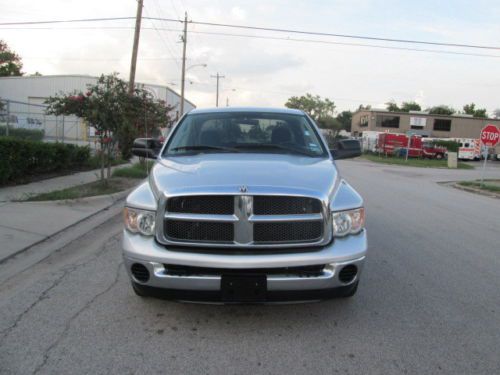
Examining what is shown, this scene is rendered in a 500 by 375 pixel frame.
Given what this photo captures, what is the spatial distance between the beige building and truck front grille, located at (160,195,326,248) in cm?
6286

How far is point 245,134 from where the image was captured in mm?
4703

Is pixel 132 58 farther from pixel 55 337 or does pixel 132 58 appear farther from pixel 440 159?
pixel 440 159

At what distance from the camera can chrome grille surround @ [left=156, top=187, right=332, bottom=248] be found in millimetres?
3145

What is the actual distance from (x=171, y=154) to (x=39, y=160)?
7776 mm

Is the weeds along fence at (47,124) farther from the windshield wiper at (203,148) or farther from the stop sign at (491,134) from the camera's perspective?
the stop sign at (491,134)

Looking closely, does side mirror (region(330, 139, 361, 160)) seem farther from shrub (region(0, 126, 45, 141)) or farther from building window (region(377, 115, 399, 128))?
building window (region(377, 115, 399, 128))

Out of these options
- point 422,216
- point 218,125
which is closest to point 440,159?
point 422,216

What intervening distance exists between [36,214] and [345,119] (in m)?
104

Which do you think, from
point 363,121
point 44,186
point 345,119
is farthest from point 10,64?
point 345,119

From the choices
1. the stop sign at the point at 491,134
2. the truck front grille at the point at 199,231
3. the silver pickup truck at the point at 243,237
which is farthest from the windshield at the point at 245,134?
the stop sign at the point at 491,134

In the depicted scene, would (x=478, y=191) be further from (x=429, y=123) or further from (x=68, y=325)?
(x=429, y=123)

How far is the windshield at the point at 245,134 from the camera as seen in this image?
448 cm

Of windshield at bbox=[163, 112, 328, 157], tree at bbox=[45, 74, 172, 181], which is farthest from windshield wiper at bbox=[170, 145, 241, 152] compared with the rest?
tree at bbox=[45, 74, 172, 181]

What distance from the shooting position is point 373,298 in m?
4.10
